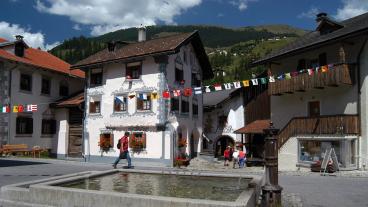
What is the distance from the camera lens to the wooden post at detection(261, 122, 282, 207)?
9.23 meters

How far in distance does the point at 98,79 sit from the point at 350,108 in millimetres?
17929

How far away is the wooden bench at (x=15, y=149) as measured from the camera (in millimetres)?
27562

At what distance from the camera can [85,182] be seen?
10.6m

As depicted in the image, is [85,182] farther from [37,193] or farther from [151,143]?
[151,143]

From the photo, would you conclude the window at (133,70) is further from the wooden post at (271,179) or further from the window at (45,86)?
the wooden post at (271,179)

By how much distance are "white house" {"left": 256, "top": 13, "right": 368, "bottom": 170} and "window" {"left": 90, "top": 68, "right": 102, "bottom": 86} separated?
12.4 meters

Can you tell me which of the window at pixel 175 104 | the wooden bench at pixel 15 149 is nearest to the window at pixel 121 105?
the window at pixel 175 104

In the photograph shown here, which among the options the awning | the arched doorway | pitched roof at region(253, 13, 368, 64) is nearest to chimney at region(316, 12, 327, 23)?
pitched roof at region(253, 13, 368, 64)

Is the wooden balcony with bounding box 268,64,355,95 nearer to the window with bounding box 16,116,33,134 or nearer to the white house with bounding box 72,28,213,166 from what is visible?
the white house with bounding box 72,28,213,166

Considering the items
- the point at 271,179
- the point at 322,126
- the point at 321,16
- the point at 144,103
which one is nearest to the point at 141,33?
the point at 144,103

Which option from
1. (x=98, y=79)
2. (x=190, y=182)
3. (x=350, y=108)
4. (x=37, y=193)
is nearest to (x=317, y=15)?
(x=350, y=108)

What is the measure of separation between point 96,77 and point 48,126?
609cm

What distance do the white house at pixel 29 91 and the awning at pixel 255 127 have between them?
49.8ft

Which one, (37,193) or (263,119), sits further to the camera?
(263,119)
